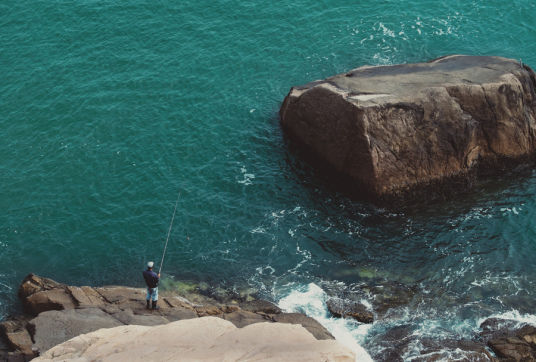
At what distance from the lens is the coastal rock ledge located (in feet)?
117

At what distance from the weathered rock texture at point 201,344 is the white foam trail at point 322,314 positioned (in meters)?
3.86

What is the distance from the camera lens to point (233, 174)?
38.4m

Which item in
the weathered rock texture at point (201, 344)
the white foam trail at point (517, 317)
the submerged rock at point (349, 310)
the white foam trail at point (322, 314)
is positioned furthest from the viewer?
the submerged rock at point (349, 310)

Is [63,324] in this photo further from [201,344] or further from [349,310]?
[349,310]

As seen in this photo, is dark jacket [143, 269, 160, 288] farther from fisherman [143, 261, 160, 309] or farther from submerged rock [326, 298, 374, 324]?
submerged rock [326, 298, 374, 324]

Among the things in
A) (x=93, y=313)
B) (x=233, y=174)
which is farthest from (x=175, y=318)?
(x=233, y=174)

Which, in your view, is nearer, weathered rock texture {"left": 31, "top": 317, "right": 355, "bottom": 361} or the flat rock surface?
weathered rock texture {"left": 31, "top": 317, "right": 355, "bottom": 361}

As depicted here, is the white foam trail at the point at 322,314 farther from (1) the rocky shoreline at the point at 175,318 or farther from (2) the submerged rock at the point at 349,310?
(1) the rocky shoreline at the point at 175,318

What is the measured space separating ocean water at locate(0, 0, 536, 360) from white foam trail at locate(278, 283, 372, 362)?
96 mm

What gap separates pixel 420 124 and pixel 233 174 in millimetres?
11403

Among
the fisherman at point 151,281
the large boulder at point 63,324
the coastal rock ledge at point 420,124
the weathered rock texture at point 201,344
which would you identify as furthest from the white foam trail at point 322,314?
the large boulder at point 63,324

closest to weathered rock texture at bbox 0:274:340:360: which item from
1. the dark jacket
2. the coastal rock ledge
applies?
the dark jacket

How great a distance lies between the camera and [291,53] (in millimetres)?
48250

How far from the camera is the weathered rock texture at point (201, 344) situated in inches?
893
